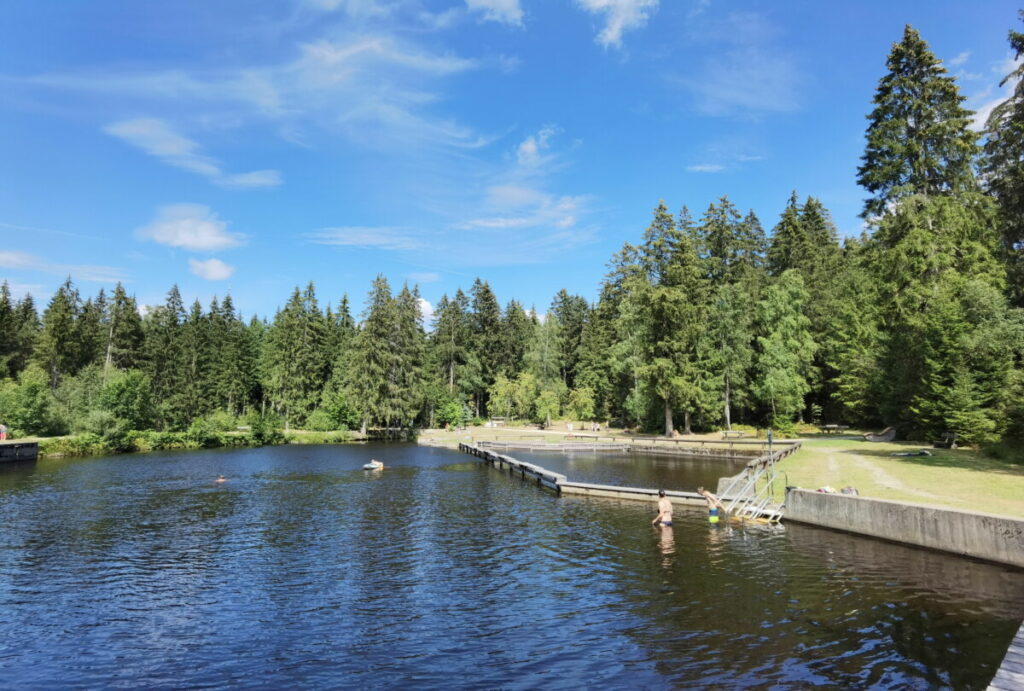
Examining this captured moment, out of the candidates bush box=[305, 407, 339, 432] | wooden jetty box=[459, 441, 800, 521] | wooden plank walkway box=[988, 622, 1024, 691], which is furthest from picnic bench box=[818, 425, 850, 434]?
bush box=[305, 407, 339, 432]

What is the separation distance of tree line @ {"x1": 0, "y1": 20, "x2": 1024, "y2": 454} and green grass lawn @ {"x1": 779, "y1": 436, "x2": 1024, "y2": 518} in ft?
10.2

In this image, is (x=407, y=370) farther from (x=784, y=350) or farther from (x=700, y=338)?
(x=784, y=350)

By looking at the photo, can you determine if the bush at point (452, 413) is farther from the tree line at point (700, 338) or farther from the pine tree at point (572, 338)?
the pine tree at point (572, 338)

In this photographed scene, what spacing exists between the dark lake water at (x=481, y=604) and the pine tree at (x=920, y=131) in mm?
31298

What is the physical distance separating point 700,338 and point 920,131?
27.3 meters

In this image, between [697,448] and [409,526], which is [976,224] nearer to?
[697,448]

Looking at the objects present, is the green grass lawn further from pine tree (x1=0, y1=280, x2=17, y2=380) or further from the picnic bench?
pine tree (x1=0, y1=280, x2=17, y2=380)

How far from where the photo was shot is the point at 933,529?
1858 cm

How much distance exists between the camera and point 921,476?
969 inches

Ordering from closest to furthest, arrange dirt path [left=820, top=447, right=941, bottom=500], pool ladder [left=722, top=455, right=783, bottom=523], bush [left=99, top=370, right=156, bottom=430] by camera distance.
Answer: dirt path [left=820, top=447, right=941, bottom=500], pool ladder [left=722, top=455, right=783, bottom=523], bush [left=99, top=370, right=156, bottom=430]

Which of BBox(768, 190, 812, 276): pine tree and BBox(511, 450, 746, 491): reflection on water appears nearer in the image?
BBox(511, 450, 746, 491): reflection on water

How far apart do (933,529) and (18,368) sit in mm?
114926

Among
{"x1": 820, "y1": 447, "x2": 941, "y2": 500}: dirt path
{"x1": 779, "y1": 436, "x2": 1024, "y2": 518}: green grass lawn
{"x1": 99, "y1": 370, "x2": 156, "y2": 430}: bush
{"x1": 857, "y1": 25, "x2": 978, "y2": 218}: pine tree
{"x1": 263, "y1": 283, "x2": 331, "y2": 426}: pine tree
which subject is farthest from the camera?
{"x1": 263, "y1": 283, "x2": 331, "y2": 426}: pine tree

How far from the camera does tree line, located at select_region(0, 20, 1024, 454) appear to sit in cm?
3244
